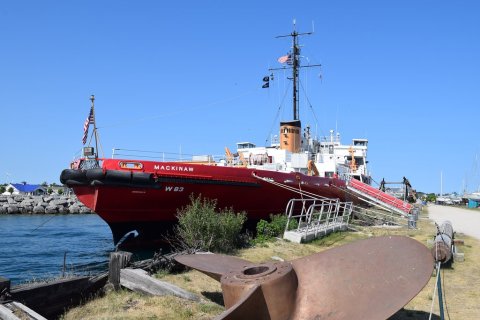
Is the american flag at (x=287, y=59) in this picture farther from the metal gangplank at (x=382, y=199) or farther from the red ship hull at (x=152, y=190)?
the red ship hull at (x=152, y=190)

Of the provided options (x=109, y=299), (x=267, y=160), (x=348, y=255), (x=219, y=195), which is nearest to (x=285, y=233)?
(x=219, y=195)

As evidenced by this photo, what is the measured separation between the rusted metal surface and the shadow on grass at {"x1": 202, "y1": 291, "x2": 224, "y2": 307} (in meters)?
1.76

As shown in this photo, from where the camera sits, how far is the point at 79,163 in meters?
15.0

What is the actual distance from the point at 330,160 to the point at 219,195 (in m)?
12.6

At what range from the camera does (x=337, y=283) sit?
479 centimetres

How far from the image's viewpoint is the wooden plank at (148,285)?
6750mm

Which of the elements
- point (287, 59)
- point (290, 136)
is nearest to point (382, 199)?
point (290, 136)

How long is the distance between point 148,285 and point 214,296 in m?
1.07

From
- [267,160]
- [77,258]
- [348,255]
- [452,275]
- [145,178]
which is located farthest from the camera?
[267,160]

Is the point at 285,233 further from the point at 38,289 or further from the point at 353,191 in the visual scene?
the point at 353,191

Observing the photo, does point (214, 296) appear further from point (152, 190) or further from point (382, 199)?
point (382, 199)

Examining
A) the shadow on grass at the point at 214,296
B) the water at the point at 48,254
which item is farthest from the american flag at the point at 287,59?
the shadow on grass at the point at 214,296

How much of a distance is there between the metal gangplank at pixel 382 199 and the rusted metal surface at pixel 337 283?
17.0 metres

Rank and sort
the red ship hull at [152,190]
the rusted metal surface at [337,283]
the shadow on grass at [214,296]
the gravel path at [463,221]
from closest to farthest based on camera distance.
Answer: the rusted metal surface at [337,283], the shadow on grass at [214,296], the red ship hull at [152,190], the gravel path at [463,221]
